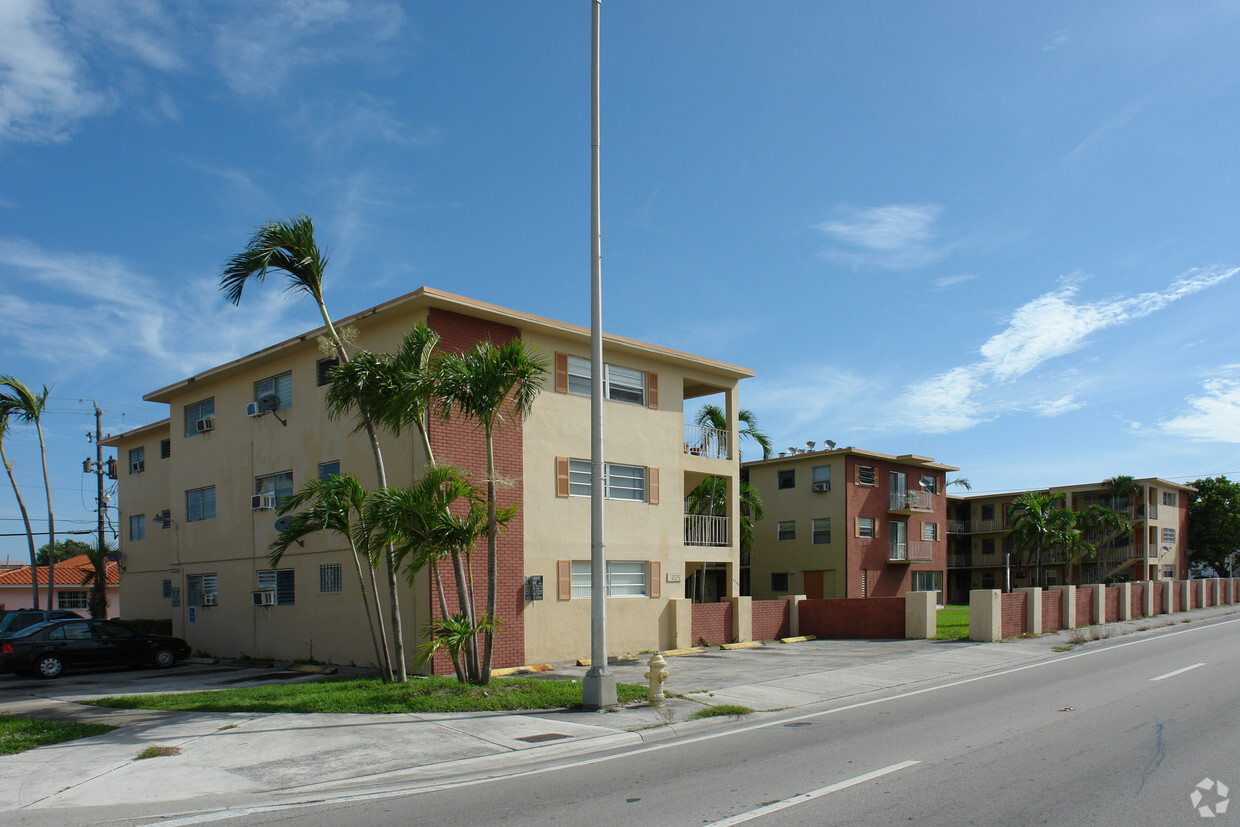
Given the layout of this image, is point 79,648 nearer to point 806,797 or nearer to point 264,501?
point 264,501

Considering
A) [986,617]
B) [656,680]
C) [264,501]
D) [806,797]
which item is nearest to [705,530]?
[986,617]

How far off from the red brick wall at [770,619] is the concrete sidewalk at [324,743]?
894 cm

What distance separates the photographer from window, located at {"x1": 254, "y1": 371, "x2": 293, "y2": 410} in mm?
22969

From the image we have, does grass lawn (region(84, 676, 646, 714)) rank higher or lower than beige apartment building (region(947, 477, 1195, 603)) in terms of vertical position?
higher

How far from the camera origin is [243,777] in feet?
30.5

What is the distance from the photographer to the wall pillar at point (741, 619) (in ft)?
84.0

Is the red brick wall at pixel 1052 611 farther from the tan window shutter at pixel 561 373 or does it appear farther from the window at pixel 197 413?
the window at pixel 197 413

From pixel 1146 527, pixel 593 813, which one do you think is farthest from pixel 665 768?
pixel 1146 527

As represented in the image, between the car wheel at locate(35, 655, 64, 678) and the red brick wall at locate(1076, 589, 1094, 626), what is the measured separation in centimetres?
3042

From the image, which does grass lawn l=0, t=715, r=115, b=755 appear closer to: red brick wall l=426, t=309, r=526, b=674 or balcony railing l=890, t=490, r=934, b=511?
red brick wall l=426, t=309, r=526, b=674

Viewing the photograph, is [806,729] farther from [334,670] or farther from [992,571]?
[992,571]

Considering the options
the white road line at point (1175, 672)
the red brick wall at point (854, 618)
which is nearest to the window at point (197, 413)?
the red brick wall at point (854, 618)

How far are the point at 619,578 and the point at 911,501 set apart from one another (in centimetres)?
2704
